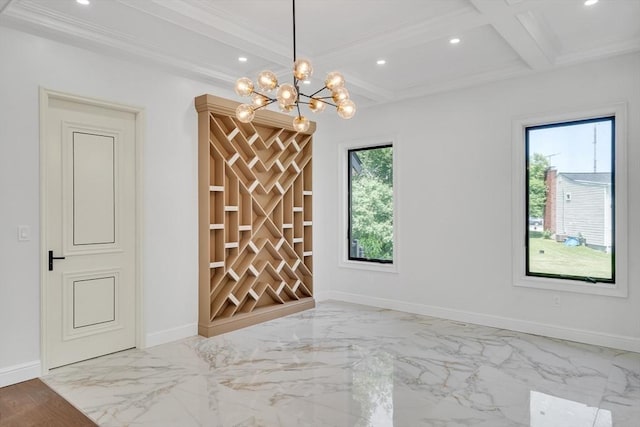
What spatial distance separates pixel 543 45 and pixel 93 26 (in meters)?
3.88

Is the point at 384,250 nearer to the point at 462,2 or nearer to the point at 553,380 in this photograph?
the point at 553,380

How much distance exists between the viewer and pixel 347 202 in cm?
634

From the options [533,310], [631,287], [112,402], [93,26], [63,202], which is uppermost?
[93,26]

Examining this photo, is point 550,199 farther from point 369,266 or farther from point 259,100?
point 259,100

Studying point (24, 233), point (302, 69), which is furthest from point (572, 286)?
point (24, 233)

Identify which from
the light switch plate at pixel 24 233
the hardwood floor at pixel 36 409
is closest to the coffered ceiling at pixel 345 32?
the light switch plate at pixel 24 233

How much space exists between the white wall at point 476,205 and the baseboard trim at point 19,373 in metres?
3.67

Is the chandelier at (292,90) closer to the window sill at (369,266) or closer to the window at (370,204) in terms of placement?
the window at (370,204)

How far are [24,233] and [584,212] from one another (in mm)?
5195

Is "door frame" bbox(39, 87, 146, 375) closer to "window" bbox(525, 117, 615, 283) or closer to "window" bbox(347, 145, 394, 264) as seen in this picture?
"window" bbox(347, 145, 394, 264)

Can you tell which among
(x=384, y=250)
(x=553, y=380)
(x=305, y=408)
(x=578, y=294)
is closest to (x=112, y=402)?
(x=305, y=408)

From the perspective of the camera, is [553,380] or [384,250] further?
[384,250]

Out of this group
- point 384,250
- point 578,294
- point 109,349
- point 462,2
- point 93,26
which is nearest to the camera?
point 462,2

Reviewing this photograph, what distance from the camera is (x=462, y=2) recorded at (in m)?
3.11
